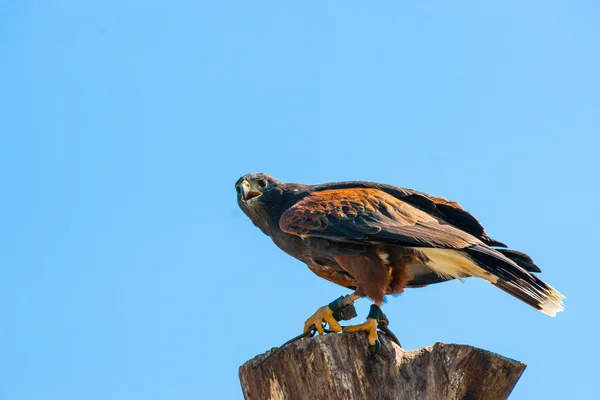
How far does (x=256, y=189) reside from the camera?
25.8 feet

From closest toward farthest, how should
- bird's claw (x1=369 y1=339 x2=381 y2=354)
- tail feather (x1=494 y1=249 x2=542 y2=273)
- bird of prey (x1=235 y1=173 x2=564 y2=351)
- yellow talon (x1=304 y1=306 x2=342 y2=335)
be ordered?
bird's claw (x1=369 y1=339 x2=381 y2=354) < yellow talon (x1=304 y1=306 x2=342 y2=335) < bird of prey (x1=235 y1=173 x2=564 y2=351) < tail feather (x1=494 y1=249 x2=542 y2=273)

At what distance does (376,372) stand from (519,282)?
221cm

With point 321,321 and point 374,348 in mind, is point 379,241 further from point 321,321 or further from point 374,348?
point 374,348

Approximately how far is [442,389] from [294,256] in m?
2.66

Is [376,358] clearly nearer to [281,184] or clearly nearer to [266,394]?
[266,394]

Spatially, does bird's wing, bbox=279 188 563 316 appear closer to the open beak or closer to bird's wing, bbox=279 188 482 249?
bird's wing, bbox=279 188 482 249

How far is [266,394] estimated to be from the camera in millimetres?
5434

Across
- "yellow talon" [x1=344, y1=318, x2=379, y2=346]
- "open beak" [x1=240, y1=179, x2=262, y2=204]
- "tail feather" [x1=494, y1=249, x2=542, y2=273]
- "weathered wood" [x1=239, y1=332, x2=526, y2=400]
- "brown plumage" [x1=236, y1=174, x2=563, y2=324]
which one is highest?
"open beak" [x1=240, y1=179, x2=262, y2=204]

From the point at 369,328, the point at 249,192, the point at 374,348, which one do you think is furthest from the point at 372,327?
the point at 249,192

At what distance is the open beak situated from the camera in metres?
7.82

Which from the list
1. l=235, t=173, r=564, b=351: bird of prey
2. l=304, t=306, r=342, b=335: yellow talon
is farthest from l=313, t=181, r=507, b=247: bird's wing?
l=304, t=306, r=342, b=335: yellow talon

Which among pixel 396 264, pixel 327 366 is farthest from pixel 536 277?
pixel 327 366

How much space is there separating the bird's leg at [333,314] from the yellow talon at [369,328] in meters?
0.53

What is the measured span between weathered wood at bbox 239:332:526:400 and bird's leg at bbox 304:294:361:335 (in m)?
0.79
